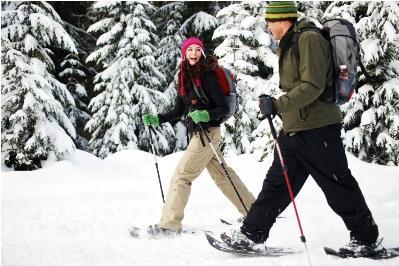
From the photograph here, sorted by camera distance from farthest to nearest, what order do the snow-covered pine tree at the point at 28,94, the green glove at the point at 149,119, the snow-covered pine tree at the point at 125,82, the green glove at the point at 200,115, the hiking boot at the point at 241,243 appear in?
the snow-covered pine tree at the point at 125,82 → the snow-covered pine tree at the point at 28,94 → the green glove at the point at 149,119 → the green glove at the point at 200,115 → the hiking boot at the point at 241,243

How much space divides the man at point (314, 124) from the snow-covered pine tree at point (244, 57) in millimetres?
10048

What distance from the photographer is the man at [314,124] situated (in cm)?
316

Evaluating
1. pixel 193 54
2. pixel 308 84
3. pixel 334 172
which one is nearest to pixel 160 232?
pixel 193 54

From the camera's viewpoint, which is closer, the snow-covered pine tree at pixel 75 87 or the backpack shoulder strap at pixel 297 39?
the backpack shoulder strap at pixel 297 39

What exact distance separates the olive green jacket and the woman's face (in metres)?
1.50

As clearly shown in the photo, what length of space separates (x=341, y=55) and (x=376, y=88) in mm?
9250

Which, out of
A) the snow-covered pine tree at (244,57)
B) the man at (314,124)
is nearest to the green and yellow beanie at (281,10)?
the man at (314,124)

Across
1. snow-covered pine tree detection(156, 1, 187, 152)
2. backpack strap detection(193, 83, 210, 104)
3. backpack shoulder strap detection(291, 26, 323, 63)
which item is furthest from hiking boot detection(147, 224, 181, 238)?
snow-covered pine tree detection(156, 1, 187, 152)

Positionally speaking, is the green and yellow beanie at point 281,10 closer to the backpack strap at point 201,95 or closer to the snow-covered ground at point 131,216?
the backpack strap at point 201,95

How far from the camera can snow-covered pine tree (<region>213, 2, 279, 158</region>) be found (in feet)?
45.6

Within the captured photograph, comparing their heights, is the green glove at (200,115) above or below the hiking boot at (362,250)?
above

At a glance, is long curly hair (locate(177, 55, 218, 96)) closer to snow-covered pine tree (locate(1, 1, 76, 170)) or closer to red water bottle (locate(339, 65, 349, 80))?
red water bottle (locate(339, 65, 349, 80))

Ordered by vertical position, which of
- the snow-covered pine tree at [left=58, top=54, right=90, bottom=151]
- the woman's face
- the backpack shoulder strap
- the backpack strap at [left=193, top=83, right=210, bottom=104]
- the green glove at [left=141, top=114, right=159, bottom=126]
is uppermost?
the backpack shoulder strap

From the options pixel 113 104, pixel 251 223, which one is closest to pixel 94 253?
pixel 251 223
